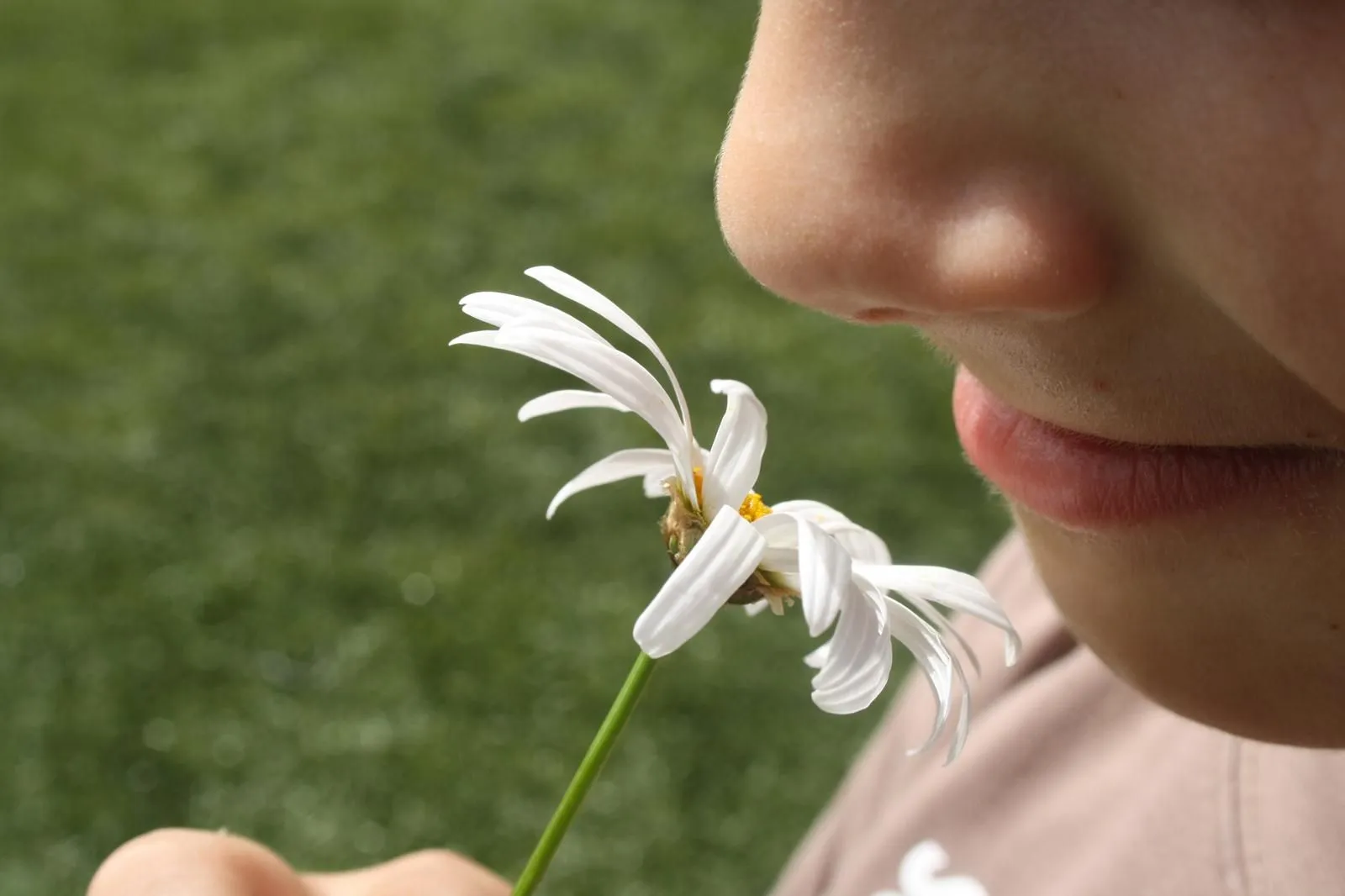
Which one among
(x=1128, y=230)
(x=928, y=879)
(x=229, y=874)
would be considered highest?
(x=1128, y=230)

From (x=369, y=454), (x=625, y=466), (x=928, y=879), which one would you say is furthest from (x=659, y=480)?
(x=369, y=454)

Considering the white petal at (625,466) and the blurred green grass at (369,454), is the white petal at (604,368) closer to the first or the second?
the white petal at (625,466)

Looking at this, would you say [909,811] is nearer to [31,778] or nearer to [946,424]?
[31,778]

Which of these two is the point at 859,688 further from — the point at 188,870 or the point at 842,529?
the point at 188,870

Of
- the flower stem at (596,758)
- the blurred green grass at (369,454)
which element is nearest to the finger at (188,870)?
the flower stem at (596,758)

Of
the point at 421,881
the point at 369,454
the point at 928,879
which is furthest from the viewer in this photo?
the point at 369,454

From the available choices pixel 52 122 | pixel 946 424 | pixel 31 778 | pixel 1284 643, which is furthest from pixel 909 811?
pixel 52 122

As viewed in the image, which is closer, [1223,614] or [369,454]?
[1223,614]

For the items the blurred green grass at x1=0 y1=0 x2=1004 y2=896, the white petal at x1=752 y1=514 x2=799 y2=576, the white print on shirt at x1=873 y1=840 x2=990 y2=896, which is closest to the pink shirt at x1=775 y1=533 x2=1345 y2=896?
the white print on shirt at x1=873 y1=840 x2=990 y2=896

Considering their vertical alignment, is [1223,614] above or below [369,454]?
above
